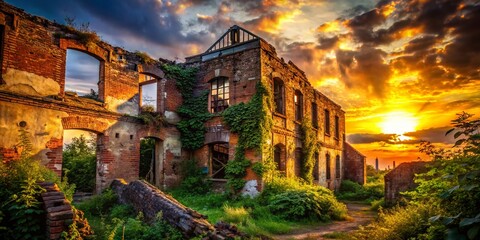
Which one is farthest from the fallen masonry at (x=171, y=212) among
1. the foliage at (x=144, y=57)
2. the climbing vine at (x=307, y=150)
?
the climbing vine at (x=307, y=150)

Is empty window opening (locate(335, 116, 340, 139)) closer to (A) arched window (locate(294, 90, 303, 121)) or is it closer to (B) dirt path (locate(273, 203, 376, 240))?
(A) arched window (locate(294, 90, 303, 121))

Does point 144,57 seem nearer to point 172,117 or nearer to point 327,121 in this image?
point 172,117

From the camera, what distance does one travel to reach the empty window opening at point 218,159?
44.4ft

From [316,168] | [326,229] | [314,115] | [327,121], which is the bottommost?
[326,229]

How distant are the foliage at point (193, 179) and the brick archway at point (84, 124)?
14.0 feet

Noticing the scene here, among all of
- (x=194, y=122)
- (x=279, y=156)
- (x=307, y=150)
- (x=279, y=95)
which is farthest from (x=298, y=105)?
(x=194, y=122)

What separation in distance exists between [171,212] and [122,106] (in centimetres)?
637

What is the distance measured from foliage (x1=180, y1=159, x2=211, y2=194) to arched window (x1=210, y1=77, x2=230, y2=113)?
2849 millimetres

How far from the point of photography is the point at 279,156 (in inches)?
556

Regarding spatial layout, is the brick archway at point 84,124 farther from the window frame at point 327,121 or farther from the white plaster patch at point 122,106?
the window frame at point 327,121

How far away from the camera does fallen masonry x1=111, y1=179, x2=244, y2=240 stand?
19.9ft

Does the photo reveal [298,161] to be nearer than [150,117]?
No

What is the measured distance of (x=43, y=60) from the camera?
9469 mm

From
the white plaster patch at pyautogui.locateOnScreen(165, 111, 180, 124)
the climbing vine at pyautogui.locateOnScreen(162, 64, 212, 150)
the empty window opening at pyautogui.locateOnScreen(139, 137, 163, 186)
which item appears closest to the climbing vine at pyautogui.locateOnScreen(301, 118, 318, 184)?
Answer: the climbing vine at pyautogui.locateOnScreen(162, 64, 212, 150)
